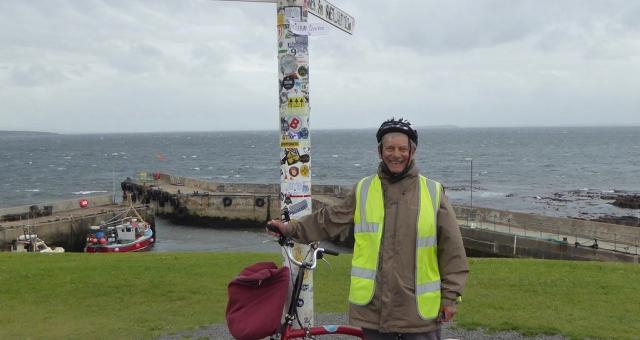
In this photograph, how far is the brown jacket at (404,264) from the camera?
11.0 feet

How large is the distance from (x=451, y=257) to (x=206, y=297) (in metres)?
5.83

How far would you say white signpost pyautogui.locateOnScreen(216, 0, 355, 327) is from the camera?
4902mm

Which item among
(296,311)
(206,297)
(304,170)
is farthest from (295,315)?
(206,297)

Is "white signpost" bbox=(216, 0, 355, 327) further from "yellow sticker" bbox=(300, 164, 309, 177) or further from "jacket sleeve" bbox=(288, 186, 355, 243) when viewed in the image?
"jacket sleeve" bbox=(288, 186, 355, 243)

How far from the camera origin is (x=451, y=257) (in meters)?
3.38

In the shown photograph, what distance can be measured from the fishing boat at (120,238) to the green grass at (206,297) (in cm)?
1646

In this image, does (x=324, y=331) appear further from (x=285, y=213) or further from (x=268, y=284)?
(x=285, y=213)

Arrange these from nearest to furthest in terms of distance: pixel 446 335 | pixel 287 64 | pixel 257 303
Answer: pixel 257 303
pixel 287 64
pixel 446 335

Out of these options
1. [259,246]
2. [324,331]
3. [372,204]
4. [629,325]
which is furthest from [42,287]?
[259,246]

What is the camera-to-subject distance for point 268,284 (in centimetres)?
369

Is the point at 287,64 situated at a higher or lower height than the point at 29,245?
higher

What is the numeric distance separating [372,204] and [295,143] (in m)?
1.76

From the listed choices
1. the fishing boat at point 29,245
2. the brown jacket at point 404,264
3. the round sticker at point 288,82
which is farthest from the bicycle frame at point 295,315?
the fishing boat at point 29,245

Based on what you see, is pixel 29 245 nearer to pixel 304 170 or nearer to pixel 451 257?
pixel 304 170
